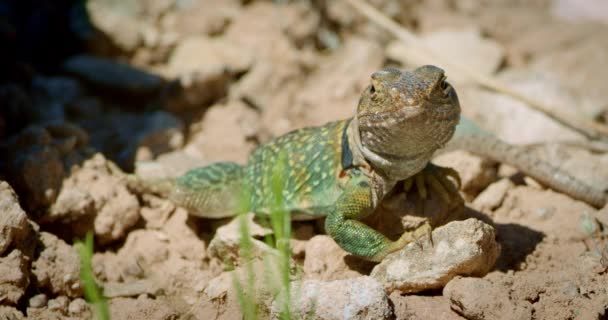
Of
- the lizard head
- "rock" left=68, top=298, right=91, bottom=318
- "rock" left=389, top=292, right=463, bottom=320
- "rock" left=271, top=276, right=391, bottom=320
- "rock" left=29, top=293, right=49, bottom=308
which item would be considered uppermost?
the lizard head

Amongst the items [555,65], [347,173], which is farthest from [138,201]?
[555,65]

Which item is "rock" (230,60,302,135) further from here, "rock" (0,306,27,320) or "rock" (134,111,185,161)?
"rock" (0,306,27,320)

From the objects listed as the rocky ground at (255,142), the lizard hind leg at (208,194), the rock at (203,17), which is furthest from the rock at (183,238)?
the rock at (203,17)

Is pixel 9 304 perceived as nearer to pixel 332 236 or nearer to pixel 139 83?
pixel 332 236

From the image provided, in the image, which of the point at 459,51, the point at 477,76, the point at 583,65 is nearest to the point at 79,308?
the point at 477,76

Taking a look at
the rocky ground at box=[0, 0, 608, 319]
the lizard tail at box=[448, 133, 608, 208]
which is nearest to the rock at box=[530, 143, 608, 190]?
the rocky ground at box=[0, 0, 608, 319]

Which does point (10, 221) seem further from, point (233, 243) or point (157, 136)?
point (157, 136)

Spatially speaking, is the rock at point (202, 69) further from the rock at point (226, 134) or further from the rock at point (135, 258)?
the rock at point (135, 258)
